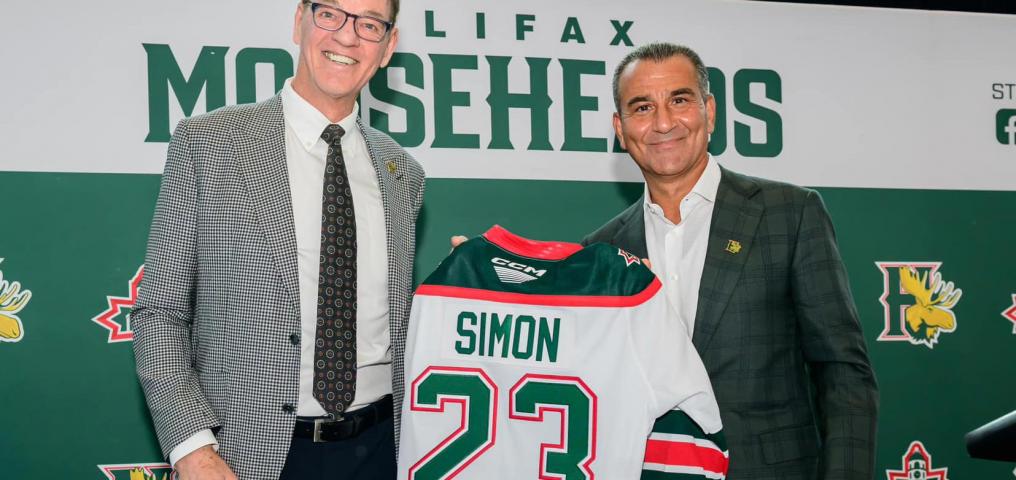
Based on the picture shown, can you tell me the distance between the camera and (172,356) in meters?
1.64

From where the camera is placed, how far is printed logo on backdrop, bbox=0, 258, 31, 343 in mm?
2785

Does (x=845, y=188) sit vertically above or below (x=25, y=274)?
above

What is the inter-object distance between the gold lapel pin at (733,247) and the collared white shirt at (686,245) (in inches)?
2.9

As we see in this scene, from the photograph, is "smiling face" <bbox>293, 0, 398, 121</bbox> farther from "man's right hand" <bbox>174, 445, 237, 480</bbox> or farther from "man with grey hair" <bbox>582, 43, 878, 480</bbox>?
"man's right hand" <bbox>174, 445, 237, 480</bbox>

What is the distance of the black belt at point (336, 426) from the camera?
174 centimetres

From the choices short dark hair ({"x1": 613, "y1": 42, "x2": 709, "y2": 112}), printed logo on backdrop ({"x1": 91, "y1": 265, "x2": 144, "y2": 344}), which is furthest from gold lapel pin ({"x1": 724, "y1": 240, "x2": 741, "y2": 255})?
printed logo on backdrop ({"x1": 91, "y1": 265, "x2": 144, "y2": 344})

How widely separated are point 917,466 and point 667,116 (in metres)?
2.20

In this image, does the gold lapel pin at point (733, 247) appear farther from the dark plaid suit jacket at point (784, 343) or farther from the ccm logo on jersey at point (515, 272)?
the ccm logo on jersey at point (515, 272)

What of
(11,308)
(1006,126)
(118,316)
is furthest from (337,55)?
(1006,126)

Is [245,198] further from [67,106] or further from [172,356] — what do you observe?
[67,106]

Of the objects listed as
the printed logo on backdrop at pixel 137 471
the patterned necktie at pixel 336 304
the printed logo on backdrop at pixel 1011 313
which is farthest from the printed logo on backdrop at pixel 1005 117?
the printed logo on backdrop at pixel 137 471

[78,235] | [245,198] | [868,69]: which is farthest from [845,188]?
[78,235]

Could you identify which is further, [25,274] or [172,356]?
[25,274]

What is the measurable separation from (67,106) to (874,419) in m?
2.57
